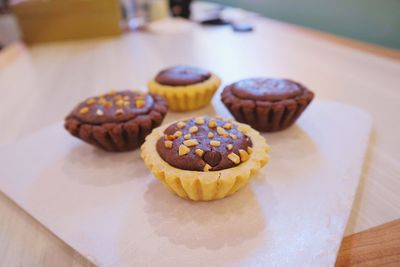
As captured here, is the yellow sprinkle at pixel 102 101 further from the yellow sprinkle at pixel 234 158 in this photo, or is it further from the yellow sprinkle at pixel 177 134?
the yellow sprinkle at pixel 234 158

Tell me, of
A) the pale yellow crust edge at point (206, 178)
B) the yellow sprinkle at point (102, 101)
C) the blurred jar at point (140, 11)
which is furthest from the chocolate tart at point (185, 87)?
the blurred jar at point (140, 11)

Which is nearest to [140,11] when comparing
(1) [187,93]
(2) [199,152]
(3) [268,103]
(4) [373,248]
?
(1) [187,93]

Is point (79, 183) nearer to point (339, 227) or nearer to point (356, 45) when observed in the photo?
point (339, 227)

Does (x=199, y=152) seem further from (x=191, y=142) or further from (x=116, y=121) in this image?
(x=116, y=121)

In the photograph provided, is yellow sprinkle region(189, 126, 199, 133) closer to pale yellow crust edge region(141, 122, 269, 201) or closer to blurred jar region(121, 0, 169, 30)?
pale yellow crust edge region(141, 122, 269, 201)

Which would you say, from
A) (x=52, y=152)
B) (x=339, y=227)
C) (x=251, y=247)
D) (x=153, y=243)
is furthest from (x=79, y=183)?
(x=339, y=227)

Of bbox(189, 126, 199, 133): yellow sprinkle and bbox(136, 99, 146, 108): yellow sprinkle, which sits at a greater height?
bbox(189, 126, 199, 133): yellow sprinkle

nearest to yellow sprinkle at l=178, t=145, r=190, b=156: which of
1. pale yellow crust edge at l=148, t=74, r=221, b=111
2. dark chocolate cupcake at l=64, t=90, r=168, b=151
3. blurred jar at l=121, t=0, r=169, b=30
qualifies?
dark chocolate cupcake at l=64, t=90, r=168, b=151
